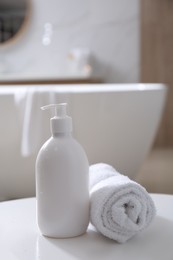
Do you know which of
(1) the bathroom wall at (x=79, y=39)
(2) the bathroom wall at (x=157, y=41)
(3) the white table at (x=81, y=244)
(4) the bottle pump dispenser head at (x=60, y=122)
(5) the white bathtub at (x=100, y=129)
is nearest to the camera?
(3) the white table at (x=81, y=244)

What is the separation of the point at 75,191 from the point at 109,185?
7 centimetres

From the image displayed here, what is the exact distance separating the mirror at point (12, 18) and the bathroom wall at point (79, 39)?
0.23 ft

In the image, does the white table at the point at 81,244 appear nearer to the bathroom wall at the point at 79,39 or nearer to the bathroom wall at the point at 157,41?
the bathroom wall at the point at 157,41

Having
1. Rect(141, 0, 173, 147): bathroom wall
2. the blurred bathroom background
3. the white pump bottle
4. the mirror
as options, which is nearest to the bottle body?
the white pump bottle

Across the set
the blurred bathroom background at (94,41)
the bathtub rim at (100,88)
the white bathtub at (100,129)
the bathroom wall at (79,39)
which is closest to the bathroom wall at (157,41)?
the blurred bathroom background at (94,41)

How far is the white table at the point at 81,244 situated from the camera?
31.4 inches

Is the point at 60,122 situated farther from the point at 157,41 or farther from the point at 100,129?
the point at 157,41

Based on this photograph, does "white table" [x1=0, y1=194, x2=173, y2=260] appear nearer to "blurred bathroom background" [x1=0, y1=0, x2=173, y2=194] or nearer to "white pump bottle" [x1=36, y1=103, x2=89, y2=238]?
"white pump bottle" [x1=36, y1=103, x2=89, y2=238]

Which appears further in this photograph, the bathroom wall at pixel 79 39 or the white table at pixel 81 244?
the bathroom wall at pixel 79 39

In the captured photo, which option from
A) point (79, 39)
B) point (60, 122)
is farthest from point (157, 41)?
point (60, 122)

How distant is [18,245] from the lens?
85 cm

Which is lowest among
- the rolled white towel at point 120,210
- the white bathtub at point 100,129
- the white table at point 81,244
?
the white bathtub at point 100,129

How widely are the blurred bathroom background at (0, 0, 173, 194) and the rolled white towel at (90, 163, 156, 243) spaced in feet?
12.1

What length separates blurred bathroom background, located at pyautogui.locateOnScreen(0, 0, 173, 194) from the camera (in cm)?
459
